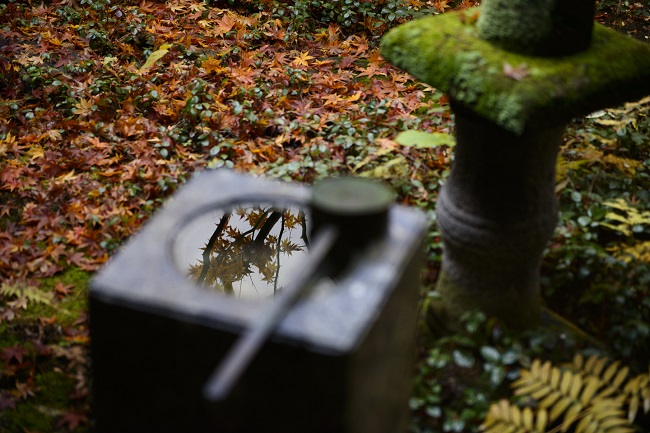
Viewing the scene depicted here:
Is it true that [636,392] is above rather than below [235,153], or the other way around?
above

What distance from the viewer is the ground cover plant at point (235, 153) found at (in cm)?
318

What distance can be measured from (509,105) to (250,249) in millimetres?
2898

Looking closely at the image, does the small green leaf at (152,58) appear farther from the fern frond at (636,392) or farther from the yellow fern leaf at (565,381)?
the fern frond at (636,392)

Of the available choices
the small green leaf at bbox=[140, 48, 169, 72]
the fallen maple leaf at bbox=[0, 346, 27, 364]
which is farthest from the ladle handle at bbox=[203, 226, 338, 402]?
the small green leaf at bbox=[140, 48, 169, 72]

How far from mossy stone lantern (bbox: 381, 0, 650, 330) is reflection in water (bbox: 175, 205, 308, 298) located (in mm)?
1879

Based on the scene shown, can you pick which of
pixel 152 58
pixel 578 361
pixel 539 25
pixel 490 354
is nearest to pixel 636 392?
pixel 578 361

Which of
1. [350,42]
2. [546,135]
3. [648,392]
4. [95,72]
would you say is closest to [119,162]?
[95,72]

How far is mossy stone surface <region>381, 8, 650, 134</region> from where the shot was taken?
8.38 feet

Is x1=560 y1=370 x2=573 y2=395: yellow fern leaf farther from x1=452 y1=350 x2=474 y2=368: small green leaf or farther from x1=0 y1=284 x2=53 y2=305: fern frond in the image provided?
x1=0 y1=284 x2=53 y2=305: fern frond

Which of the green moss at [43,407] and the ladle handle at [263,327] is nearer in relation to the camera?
the ladle handle at [263,327]

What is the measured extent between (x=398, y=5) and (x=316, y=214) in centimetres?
477

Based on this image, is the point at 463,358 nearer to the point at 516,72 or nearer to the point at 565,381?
the point at 565,381

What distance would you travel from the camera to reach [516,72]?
262cm

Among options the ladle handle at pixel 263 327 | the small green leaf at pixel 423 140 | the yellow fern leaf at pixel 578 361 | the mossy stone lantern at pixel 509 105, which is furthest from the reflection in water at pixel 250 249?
the ladle handle at pixel 263 327
